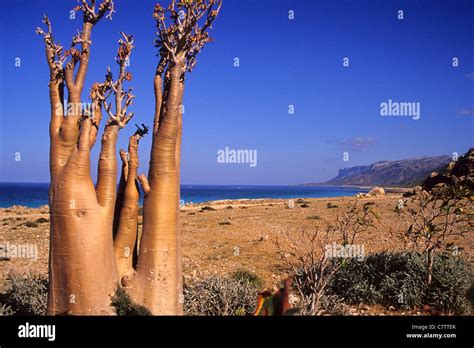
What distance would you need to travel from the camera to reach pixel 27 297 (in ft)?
21.7

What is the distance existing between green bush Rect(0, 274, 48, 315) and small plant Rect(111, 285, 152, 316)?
175 centimetres

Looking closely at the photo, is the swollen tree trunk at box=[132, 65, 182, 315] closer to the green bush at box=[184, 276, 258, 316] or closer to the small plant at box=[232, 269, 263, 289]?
the green bush at box=[184, 276, 258, 316]

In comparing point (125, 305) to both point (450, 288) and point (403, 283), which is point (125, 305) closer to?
Result: point (403, 283)

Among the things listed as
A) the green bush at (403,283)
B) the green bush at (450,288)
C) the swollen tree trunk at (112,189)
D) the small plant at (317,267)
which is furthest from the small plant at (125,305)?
the green bush at (450,288)

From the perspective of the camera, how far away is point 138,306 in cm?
508

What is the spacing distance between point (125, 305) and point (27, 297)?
103 inches

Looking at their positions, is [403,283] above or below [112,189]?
below

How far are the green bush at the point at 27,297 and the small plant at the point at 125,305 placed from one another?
5.74 feet

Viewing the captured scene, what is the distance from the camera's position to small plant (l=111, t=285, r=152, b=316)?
16.2 feet

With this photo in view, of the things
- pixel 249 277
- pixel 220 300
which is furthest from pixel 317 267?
pixel 220 300
